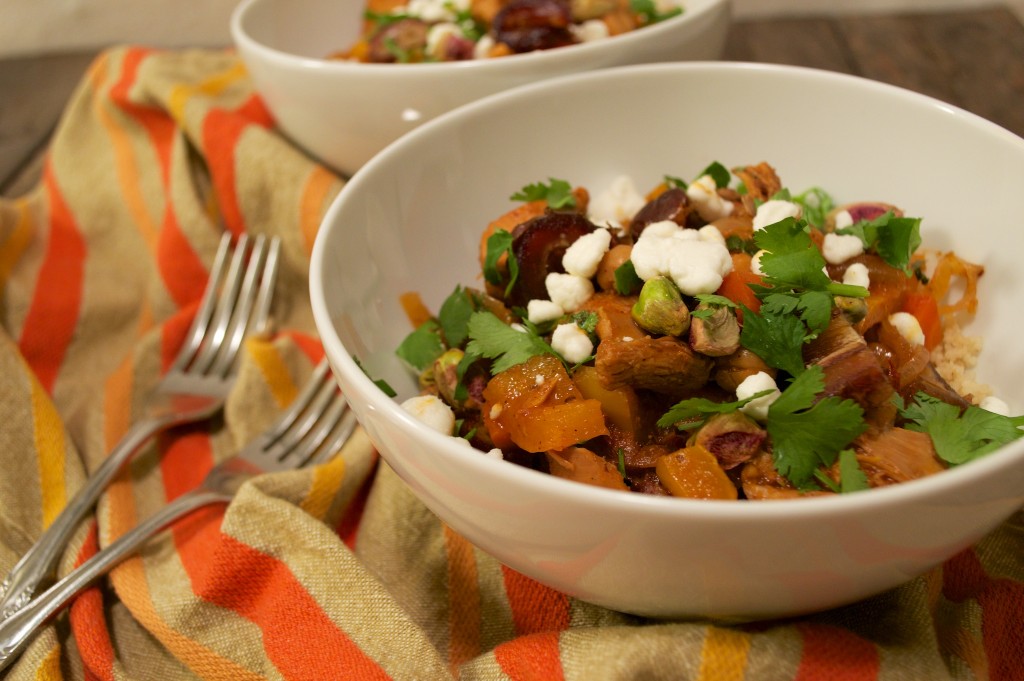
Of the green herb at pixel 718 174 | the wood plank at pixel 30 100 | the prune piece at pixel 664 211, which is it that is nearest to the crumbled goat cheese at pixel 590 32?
the green herb at pixel 718 174

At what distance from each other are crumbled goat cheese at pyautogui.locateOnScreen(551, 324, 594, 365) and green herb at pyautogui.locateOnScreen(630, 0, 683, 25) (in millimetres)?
1107

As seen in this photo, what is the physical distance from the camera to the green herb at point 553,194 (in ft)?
4.45

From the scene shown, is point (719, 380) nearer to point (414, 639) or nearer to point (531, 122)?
point (414, 639)

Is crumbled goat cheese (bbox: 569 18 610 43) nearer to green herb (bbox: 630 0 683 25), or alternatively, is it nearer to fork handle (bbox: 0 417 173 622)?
green herb (bbox: 630 0 683 25)

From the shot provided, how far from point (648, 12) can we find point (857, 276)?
1.05 meters

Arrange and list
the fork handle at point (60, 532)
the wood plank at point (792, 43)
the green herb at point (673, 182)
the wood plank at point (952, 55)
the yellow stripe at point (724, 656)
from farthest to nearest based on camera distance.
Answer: the wood plank at point (792, 43), the wood plank at point (952, 55), the green herb at point (673, 182), the fork handle at point (60, 532), the yellow stripe at point (724, 656)

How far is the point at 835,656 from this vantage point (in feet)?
2.95

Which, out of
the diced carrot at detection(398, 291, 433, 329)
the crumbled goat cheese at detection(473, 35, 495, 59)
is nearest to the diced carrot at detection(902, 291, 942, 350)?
the diced carrot at detection(398, 291, 433, 329)

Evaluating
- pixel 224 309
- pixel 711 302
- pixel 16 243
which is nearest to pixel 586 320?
pixel 711 302

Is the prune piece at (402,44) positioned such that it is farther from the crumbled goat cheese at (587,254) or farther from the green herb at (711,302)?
the green herb at (711,302)

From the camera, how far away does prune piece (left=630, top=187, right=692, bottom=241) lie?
3.97 ft

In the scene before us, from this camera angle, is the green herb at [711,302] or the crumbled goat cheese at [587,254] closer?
the green herb at [711,302]

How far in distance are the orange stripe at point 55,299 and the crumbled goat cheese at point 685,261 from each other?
4.18ft

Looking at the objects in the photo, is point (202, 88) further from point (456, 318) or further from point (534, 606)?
point (534, 606)
